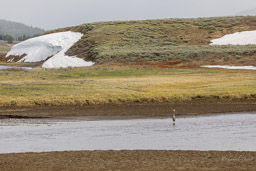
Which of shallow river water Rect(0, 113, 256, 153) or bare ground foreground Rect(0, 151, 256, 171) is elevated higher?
bare ground foreground Rect(0, 151, 256, 171)

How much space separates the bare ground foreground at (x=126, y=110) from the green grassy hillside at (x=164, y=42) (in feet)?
115

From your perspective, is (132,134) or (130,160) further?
(132,134)

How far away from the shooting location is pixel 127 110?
40.5 metres

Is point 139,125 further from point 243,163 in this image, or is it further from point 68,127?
point 243,163

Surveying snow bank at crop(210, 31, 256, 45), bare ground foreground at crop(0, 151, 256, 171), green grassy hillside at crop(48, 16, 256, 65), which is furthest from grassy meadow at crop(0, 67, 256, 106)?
snow bank at crop(210, 31, 256, 45)

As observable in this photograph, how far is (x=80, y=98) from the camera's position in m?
43.6

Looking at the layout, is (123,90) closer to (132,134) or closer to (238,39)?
(132,134)

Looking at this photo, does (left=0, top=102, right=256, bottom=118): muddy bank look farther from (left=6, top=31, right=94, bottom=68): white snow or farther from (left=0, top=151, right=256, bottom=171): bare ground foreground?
(left=6, top=31, right=94, bottom=68): white snow

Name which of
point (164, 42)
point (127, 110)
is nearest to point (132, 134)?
point (127, 110)

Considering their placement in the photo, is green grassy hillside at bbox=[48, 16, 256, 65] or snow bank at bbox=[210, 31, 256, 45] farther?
snow bank at bbox=[210, 31, 256, 45]

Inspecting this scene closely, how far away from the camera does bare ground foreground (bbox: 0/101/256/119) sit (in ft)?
126

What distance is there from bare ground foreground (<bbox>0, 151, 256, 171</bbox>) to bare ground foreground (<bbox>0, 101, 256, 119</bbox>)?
14.6 meters

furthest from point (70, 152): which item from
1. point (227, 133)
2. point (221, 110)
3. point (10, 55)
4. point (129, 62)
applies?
point (10, 55)

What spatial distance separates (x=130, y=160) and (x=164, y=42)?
86045mm
